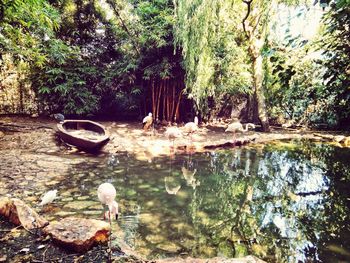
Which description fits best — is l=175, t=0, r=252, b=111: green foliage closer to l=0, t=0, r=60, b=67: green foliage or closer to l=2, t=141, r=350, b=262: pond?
l=2, t=141, r=350, b=262: pond

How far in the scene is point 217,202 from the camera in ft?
14.0

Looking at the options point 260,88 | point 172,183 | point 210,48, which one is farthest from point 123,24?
point 172,183

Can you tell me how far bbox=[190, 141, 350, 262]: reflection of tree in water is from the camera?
3090mm

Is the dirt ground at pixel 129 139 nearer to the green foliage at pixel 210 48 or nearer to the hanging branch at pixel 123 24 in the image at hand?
the green foliage at pixel 210 48

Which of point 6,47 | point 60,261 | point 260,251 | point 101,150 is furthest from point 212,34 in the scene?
point 60,261

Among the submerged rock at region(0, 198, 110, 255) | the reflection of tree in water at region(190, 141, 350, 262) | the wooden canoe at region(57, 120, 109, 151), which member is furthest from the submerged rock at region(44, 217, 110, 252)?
the wooden canoe at region(57, 120, 109, 151)

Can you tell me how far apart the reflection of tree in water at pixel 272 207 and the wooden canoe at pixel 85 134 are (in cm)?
246

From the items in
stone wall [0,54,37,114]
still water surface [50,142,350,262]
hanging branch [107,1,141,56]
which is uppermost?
hanging branch [107,1,141,56]

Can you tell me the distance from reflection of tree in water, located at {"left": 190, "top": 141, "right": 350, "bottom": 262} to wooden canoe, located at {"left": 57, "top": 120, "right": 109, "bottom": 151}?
2458 mm

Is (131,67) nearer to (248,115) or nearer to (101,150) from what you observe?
(101,150)

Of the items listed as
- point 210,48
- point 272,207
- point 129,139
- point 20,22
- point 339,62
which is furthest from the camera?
point 210,48

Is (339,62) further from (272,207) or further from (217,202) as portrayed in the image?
(217,202)

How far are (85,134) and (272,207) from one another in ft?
17.4

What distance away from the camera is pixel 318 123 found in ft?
37.9
